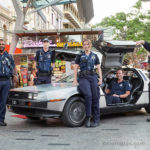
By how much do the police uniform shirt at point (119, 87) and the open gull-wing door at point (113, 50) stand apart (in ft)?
1.99

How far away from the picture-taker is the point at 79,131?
641 cm

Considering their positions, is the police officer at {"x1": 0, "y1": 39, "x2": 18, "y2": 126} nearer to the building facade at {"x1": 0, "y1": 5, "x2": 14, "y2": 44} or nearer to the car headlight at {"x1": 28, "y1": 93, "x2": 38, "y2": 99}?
the car headlight at {"x1": 28, "y1": 93, "x2": 38, "y2": 99}

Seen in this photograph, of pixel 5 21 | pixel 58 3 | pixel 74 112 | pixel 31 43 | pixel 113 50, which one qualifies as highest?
pixel 58 3

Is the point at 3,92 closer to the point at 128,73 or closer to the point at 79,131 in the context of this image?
the point at 79,131

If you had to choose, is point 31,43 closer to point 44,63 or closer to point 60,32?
point 60,32

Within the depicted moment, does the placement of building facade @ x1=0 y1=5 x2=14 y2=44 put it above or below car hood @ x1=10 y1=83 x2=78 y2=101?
above

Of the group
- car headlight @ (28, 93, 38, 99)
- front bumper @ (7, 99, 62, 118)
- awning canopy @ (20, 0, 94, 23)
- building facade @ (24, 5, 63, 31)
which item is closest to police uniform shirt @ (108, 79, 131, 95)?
front bumper @ (7, 99, 62, 118)

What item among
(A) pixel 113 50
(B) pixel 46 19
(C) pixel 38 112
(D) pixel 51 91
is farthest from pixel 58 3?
(C) pixel 38 112

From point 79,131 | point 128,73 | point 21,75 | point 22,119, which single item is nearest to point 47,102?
point 79,131

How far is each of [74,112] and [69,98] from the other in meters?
0.32

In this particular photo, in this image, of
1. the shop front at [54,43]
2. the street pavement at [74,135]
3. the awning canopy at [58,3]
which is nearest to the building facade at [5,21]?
the awning canopy at [58,3]

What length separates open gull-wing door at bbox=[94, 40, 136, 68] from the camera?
24.2 ft

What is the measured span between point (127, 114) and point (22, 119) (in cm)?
279

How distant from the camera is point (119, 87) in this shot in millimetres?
8484
